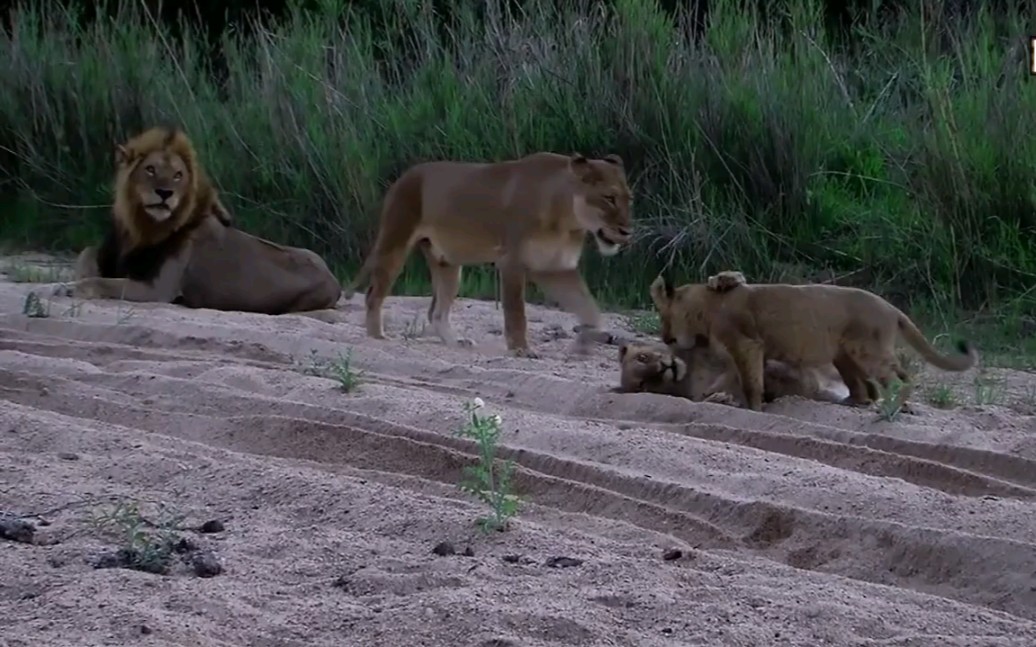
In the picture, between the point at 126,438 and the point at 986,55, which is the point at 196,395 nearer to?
the point at 126,438

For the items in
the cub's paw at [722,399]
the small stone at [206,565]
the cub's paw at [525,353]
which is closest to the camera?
the small stone at [206,565]

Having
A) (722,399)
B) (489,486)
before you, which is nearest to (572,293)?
(722,399)

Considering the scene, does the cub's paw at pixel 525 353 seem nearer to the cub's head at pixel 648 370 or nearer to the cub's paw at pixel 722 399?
the cub's head at pixel 648 370

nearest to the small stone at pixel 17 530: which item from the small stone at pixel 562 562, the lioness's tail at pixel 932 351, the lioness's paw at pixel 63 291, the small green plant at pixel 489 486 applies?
the small green plant at pixel 489 486

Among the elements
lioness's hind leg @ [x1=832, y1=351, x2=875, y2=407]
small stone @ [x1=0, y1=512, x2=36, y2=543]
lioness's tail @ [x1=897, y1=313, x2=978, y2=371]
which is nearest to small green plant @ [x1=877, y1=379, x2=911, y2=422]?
lioness's hind leg @ [x1=832, y1=351, x2=875, y2=407]

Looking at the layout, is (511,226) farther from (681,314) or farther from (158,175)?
(158,175)

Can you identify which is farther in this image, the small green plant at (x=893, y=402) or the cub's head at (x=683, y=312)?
the cub's head at (x=683, y=312)

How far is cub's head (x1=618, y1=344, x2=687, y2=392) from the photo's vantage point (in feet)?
21.9

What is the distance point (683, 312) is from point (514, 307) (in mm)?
1904

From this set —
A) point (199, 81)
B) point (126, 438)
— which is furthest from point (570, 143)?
point (126, 438)

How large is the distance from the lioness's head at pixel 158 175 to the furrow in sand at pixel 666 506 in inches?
162

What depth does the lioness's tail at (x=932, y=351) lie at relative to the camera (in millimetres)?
6730

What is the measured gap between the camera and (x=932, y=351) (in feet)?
22.4

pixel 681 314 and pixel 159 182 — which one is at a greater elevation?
pixel 159 182
